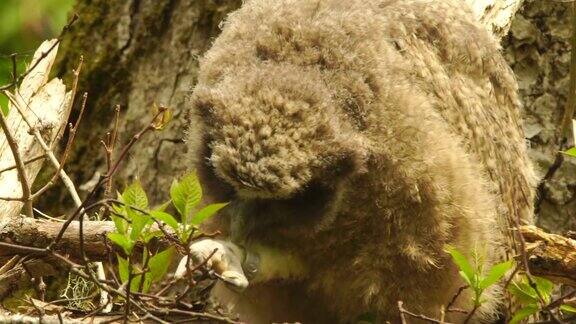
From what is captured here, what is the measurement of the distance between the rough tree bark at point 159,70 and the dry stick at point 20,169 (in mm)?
1079

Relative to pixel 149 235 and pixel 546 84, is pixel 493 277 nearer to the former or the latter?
pixel 149 235

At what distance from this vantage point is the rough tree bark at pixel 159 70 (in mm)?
4633

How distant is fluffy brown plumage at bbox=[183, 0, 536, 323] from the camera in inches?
114

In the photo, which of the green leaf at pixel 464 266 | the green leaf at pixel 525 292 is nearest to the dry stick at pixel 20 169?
the green leaf at pixel 464 266

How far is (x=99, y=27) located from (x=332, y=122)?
2123mm

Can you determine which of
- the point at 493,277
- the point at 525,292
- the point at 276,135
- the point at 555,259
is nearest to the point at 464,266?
the point at 493,277

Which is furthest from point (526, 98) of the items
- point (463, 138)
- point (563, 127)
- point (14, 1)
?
point (14, 1)

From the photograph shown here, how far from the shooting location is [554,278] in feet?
10.7

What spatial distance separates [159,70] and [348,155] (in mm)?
1948

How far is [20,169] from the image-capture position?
331 cm

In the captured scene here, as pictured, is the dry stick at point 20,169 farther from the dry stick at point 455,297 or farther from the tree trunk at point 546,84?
the tree trunk at point 546,84

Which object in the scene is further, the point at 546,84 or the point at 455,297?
the point at 546,84

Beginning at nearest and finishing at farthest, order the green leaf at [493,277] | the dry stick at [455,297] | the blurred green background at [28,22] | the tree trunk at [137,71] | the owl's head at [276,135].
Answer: the owl's head at [276,135]
the green leaf at [493,277]
the dry stick at [455,297]
the tree trunk at [137,71]
the blurred green background at [28,22]

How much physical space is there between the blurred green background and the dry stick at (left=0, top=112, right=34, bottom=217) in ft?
4.08
